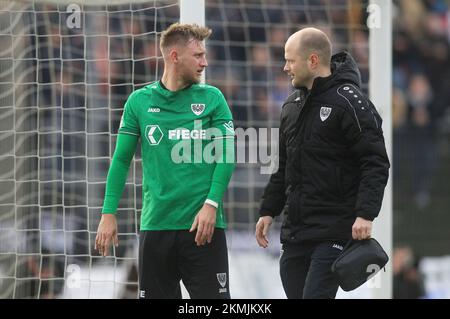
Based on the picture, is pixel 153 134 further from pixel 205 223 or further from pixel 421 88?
pixel 421 88

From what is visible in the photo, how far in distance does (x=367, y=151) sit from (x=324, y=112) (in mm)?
297

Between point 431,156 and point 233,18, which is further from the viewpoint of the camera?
point 431,156

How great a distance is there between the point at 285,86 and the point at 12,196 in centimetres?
405

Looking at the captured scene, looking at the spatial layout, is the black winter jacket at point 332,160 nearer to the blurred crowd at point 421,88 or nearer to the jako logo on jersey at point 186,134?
the jako logo on jersey at point 186,134

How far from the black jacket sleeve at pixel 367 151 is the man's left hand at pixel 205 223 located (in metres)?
0.69

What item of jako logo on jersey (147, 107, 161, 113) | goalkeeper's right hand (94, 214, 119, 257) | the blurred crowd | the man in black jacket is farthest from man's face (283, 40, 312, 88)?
the blurred crowd

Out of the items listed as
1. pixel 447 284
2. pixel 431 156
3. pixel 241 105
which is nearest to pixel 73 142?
pixel 241 105

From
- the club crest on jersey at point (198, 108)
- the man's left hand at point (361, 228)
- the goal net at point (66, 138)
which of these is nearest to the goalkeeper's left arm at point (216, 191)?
the club crest on jersey at point (198, 108)

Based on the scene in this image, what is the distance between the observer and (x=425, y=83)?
14.4m

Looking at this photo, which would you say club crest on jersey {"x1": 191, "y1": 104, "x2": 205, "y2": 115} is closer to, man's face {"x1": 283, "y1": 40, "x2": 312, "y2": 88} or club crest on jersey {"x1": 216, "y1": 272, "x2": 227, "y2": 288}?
man's face {"x1": 283, "y1": 40, "x2": 312, "y2": 88}

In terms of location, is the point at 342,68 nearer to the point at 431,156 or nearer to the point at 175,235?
the point at 175,235

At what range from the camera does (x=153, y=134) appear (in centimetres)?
524

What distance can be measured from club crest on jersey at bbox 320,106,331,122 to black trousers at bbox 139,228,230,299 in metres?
0.75
